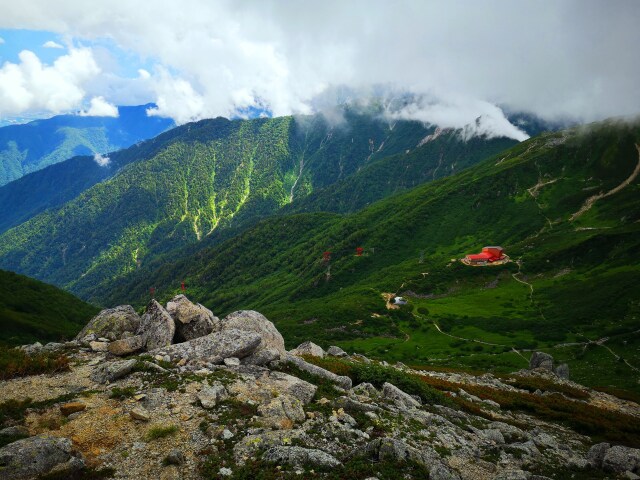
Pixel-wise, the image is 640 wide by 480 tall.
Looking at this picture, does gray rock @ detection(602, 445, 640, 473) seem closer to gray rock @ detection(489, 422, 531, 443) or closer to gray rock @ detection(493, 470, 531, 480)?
gray rock @ detection(489, 422, 531, 443)

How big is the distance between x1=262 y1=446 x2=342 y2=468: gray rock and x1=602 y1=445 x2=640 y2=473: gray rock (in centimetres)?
1731

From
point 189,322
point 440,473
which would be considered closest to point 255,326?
point 189,322

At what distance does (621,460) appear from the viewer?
22.8 metres

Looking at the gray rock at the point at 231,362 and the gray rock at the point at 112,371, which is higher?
the gray rock at the point at 231,362

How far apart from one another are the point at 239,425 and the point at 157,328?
1497 centimetres

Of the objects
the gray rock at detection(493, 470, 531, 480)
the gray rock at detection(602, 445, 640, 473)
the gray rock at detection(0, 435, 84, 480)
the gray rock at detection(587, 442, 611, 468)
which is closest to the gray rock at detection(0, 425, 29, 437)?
the gray rock at detection(0, 435, 84, 480)

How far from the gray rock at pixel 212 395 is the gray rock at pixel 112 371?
18.6ft

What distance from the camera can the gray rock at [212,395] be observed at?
22.0m

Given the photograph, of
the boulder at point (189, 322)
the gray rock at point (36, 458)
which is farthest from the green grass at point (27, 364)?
the gray rock at point (36, 458)

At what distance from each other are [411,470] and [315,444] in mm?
4909

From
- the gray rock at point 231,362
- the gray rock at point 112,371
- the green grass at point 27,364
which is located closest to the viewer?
the gray rock at point 112,371

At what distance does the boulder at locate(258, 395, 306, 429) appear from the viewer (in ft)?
69.3

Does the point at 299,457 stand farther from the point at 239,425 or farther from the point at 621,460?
the point at 621,460

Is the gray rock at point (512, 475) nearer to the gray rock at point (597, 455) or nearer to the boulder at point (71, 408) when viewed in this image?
the gray rock at point (597, 455)
